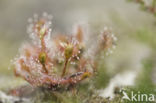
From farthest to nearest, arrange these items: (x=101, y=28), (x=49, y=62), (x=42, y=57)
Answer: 1. (x=101, y=28)
2. (x=49, y=62)
3. (x=42, y=57)

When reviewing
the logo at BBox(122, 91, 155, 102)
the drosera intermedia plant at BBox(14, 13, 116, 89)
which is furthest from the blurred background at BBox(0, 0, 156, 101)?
the logo at BBox(122, 91, 155, 102)

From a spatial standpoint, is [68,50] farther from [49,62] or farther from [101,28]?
[101,28]

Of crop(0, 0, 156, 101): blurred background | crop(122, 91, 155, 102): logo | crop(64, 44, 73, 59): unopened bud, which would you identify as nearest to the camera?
crop(122, 91, 155, 102): logo

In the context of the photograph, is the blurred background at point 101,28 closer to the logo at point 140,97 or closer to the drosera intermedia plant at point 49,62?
the drosera intermedia plant at point 49,62

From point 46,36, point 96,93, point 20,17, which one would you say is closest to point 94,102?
point 96,93

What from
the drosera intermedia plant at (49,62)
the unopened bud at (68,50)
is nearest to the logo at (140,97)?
the drosera intermedia plant at (49,62)

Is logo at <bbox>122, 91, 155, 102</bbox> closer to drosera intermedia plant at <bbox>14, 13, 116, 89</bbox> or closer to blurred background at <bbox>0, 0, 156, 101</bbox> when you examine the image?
drosera intermedia plant at <bbox>14, 13, 116, 89</bbox>

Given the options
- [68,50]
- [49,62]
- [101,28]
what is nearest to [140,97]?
[68,50]

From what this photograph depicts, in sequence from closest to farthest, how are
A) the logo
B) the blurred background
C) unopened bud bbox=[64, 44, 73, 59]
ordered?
the logo, unopened bud bbox=[64, 44, 73, 59], the blurred background

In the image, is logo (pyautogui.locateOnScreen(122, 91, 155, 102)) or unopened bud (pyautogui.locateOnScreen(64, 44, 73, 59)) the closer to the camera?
logo (pyautogui.locateOnScreen(122, 91, 155, 102))
